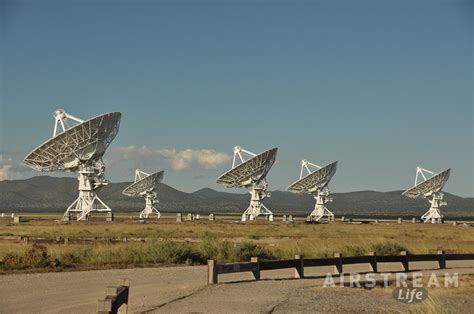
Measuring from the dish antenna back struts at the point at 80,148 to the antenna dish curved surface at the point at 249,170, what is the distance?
1537cm

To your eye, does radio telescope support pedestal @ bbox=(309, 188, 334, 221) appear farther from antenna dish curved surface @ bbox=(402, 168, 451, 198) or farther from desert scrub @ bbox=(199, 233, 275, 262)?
desert scrub @ bbox=(199, 233, 275, 262)

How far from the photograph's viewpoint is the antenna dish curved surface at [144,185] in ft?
372

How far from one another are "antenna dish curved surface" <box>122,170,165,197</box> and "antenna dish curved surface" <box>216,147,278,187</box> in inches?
987

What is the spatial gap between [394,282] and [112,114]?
176ft

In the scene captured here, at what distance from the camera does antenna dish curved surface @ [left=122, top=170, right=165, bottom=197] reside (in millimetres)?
113250

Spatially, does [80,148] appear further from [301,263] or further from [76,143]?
[301,263]

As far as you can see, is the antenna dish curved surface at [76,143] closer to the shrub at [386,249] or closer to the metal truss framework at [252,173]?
the metal truss framework at [252,173]

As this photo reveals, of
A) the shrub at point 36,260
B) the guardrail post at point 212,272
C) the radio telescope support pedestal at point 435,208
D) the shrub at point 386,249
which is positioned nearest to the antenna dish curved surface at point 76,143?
the shrub at point 386,249

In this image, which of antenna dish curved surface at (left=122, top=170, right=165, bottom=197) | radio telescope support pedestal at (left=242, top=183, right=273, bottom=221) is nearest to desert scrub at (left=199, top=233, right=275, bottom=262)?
radio telescope support pedestal at (left=242, top=183, right=273, bottom=221)

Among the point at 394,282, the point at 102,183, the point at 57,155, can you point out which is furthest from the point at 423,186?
the point at 394,282

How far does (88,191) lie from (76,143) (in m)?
15.8

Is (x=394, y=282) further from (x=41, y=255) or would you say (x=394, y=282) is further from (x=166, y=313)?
(x=41, y=255)

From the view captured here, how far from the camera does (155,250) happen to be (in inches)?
1083

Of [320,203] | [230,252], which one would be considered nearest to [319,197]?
[320,203]
